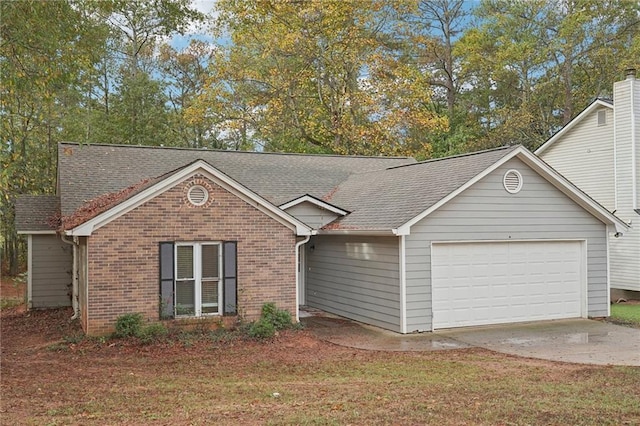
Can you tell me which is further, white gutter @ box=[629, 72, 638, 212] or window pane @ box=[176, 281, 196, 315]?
white gutter @ box=[629, 72, 638, 212]

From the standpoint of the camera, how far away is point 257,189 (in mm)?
17375

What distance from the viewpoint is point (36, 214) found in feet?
57.0

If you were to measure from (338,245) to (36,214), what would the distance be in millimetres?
8874

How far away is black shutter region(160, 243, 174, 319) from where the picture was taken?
12117 millimetres

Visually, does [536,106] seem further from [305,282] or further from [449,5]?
[305,282]

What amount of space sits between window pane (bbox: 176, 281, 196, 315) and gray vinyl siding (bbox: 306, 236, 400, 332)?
4257 millimetres

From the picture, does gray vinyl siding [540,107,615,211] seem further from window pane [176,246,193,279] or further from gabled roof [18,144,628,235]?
window pane [176,246,193,279]

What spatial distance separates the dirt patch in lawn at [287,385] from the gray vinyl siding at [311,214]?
460 cm

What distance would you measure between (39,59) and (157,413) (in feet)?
22.2

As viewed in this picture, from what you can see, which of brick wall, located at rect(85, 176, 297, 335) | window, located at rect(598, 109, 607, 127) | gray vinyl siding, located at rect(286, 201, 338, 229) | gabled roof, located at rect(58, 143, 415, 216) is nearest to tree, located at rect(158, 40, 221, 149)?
gabled roof, located at rect(58, 143, 415, 216)

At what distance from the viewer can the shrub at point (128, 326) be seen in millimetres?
11461

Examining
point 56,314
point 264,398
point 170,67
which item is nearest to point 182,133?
point 170,67

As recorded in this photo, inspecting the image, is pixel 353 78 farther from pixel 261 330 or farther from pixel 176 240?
pixel 261 330

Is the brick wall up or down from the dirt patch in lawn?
up
